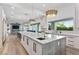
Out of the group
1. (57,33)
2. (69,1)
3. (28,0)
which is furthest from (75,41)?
(28,0)

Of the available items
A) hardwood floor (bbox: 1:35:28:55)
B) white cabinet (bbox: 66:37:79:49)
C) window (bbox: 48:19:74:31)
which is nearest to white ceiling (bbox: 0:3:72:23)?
window (bbox: 48:19:74:31)

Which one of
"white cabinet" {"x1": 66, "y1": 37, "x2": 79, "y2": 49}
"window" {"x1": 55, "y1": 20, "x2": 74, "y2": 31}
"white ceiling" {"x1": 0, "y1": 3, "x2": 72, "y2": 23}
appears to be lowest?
"white cabinet" {"x1": 66, "y1": 37, "x2": 79, "y2": 49}

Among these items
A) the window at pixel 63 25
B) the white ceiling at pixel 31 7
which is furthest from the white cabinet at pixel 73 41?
the white ceiling at pixel 31 7

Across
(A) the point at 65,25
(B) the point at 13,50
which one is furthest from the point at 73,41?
(B) the point at 13,50

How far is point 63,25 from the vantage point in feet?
10.4

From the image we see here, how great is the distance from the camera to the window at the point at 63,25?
10.5 ft

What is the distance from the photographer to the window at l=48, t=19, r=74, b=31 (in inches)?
125

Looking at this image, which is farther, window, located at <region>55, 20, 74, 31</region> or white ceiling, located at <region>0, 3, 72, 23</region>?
white ceiling, located at <region>0, 3, 72, 23</region>

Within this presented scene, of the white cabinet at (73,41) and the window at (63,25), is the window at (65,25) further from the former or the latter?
the white cabinet at (73,41)

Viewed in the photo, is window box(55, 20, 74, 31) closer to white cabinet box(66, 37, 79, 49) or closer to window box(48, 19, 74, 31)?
window box(48, 19, 74, 31)

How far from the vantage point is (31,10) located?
446 cm
